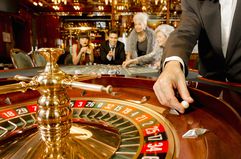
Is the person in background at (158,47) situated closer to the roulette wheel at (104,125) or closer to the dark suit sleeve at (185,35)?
the dark suit sleeve at (185,35)

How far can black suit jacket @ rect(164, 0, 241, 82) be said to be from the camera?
3.78 feet

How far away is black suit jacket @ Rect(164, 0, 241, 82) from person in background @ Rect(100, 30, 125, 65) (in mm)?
3534

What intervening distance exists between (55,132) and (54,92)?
0.32 ft

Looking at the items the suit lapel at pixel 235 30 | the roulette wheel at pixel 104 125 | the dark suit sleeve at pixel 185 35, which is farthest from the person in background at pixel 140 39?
the roulette wheel at pixel 104 125

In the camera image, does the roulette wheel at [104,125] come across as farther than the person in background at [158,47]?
No

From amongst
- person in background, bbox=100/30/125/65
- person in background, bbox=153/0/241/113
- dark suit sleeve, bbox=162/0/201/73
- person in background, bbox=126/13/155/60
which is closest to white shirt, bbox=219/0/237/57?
person in background, bbox=153/0/241/113

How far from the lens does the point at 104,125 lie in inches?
32.5

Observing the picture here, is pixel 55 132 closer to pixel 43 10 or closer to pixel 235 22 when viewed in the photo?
pixel 235 22

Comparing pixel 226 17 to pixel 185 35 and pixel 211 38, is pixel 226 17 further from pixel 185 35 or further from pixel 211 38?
pixel 185 35

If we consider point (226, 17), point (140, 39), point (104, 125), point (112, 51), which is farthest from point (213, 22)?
point (112, 51)

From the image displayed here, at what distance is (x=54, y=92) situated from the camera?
1.76 ft

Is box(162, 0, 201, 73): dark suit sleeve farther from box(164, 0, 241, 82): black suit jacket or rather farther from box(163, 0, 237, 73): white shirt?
box(163, 0, 237, 73): white shirt

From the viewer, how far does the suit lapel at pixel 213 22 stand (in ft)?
4.03

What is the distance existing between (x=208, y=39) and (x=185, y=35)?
6.7 inches
